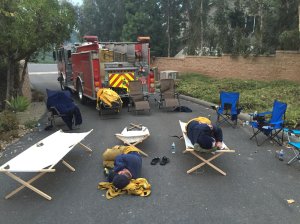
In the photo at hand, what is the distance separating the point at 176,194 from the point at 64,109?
16.9 feet

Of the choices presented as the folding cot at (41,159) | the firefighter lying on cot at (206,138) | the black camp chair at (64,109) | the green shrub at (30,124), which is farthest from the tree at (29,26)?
the firefighter lying on cot at (206,138)

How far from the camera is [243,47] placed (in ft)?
59.3

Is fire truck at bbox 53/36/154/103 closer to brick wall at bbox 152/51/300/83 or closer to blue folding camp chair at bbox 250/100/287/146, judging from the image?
blue folding camp chair at bbox 250/100/287/146

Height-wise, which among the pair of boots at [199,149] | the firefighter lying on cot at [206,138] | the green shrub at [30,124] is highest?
the firefighter lying on cot at [206,138]

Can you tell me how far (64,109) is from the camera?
9.13 meters

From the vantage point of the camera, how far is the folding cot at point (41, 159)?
5.01 meters

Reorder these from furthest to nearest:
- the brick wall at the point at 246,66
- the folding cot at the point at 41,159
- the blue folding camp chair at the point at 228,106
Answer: the brick wall at the point at 246,66 < the blue folding camp chair at the point at 228,106 < the folding cot at the point at 41,159

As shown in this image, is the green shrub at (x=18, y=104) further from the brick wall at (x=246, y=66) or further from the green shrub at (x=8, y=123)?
the brick wall at (x=246, y=66)

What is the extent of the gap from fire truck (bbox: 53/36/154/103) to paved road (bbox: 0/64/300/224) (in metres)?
4.68

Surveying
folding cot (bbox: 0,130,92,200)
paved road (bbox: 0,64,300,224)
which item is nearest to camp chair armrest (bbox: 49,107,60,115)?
paved road (bbox: 0,64,300,224)

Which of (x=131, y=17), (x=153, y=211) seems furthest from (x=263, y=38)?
(x=153, y=211)

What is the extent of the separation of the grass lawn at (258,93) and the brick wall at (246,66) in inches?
27.6

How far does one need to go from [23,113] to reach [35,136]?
3129mm

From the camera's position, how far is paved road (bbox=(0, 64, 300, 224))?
4.55 metres
